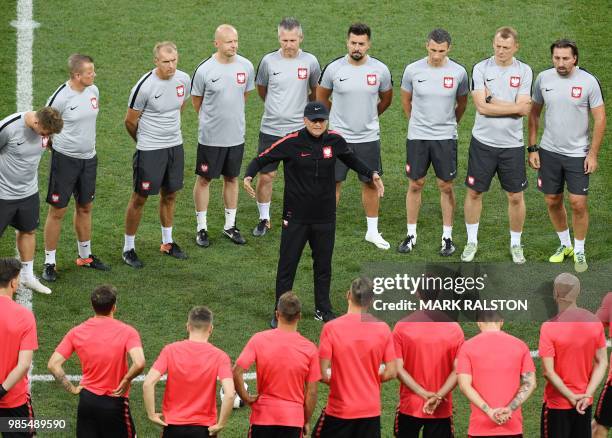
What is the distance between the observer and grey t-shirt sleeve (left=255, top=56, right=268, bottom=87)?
44.2 feet

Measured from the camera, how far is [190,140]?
15586 mm

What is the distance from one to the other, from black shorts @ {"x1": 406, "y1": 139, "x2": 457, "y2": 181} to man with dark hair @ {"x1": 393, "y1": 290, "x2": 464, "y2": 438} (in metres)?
4.29

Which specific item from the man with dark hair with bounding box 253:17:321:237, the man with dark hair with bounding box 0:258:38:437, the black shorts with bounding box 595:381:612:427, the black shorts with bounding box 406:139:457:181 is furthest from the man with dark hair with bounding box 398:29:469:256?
the man with dark hair with bounding box 0:258:38:437

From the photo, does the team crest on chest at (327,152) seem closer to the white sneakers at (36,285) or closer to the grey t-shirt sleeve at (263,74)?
the grey t-shirt sleeve at (263,74)

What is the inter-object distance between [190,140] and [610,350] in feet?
19.9

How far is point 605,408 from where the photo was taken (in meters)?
9.56

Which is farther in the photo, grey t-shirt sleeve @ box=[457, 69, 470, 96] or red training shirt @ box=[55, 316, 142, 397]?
grey t-shirt sleeve @ box=[457, 69, 470, 96]

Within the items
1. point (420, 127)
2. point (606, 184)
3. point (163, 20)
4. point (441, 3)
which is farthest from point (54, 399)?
point (441, 3)

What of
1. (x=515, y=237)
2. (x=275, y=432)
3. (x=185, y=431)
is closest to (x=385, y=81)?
(x=515, y=237)

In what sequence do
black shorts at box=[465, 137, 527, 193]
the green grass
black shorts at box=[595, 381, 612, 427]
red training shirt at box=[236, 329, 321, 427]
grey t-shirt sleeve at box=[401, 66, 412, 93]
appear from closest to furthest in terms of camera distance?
1. red training shirt at box=[236, 329, 321, 427]
2. black shorts at box=[595, 381, 612, 427]
3. the green grass
4. black shorts at box=[465, 137, 527, 193]
5. grey t-shirt sleeve at box=[401, 66, 412, 93]

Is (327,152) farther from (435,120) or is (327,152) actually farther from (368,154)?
(435,120)

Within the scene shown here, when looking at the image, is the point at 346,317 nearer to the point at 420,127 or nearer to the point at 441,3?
the point at 420,127

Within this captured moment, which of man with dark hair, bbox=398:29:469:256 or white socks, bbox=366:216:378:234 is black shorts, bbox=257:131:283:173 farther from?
man with dark hair, bbox=398:29:469:256

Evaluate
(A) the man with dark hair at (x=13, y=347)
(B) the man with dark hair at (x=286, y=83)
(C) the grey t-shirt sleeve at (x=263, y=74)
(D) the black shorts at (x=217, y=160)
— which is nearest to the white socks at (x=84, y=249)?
(D) the black shorts at (x=217, y=160)
